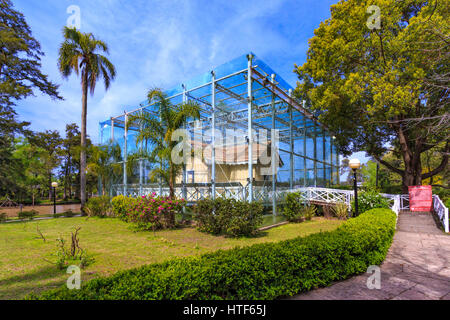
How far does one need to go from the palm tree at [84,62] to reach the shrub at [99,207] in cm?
125

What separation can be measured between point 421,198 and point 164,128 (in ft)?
47.3

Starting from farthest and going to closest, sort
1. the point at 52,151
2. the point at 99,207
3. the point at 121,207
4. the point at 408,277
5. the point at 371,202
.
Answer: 1. the point at 52,151
2. the point at 99,207
3. the point at 121,207
4. the point at 371,202
5. the point at 408,277

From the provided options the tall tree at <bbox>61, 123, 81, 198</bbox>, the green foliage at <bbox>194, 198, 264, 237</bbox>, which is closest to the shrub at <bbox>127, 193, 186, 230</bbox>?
the green foliage at <bbox>194, 198, 264, 237</bbox>

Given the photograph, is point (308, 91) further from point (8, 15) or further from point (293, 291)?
point (8, 15)

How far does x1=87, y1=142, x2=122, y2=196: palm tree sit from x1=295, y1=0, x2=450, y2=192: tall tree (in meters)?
13.9

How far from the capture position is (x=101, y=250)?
6500 mm

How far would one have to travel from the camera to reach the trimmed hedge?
2492 millimetres

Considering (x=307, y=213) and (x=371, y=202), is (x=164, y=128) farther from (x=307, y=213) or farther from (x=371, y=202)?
(x=371, y=202)

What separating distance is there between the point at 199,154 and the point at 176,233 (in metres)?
3.52

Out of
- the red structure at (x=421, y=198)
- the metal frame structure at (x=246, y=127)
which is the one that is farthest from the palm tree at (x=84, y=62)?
the red structure at (x=421, y=198)

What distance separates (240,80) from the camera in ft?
34.0

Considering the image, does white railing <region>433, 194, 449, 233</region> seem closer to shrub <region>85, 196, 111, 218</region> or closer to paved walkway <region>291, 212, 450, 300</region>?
paved walkway <region>291, 212, 450, 300</region>

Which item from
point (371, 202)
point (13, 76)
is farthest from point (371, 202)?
point (13, 76)
